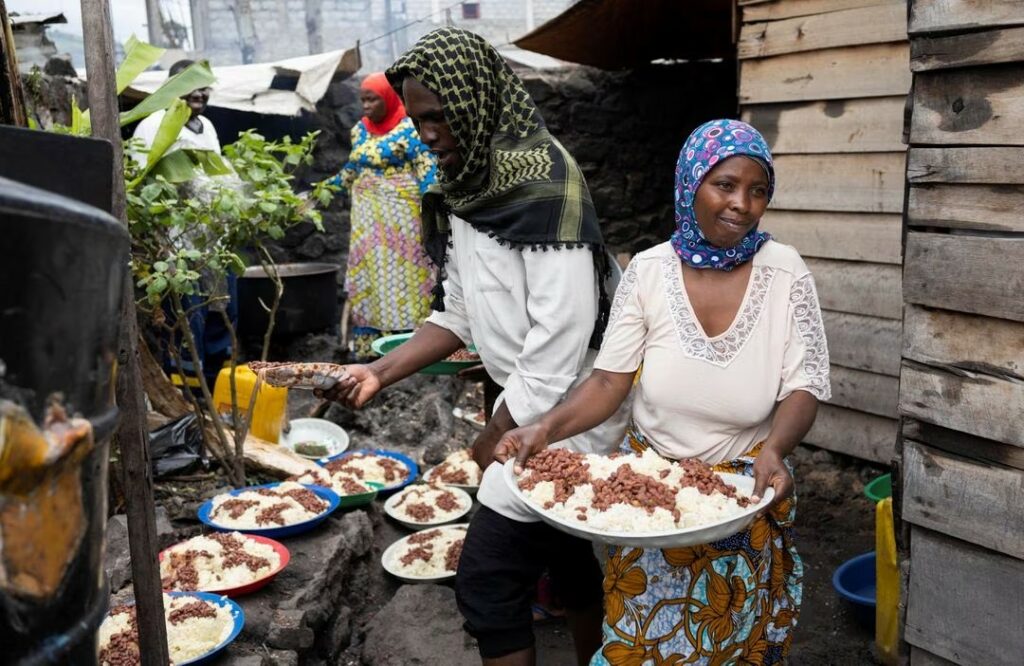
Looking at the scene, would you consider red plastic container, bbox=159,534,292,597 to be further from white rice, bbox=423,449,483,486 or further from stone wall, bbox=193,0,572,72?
stone wall, bbox=193,0,572,72

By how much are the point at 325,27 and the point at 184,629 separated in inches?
594

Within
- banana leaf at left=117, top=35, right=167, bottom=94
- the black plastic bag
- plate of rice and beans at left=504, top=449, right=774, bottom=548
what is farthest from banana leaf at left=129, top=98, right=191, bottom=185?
plate of rice and beans at left=504, top=449, right=774, bottom=548

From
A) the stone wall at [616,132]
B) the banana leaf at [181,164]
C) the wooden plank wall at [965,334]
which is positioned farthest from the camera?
the stone wall at [616,132]

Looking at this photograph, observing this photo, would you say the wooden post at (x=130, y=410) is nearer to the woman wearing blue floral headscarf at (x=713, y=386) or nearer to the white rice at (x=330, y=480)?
the woman wearing blue floral headscarf at (x=713, y=386)

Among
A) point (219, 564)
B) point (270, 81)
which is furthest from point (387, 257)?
point (219, 564)

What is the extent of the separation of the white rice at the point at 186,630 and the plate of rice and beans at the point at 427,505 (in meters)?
1.53

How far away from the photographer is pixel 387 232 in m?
6.84

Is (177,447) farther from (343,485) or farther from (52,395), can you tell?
(52,395)

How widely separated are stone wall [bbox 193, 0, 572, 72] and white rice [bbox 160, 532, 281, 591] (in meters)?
11.0

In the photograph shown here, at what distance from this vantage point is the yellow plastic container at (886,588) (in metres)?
3.18

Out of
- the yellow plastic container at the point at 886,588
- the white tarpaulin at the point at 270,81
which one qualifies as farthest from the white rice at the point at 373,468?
the white tarpaulin at the point at 270,81

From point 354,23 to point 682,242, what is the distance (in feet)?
51.8

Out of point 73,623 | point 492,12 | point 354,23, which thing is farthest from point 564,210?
point 492,12

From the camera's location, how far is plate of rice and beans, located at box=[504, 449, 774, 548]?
6.49 feet
